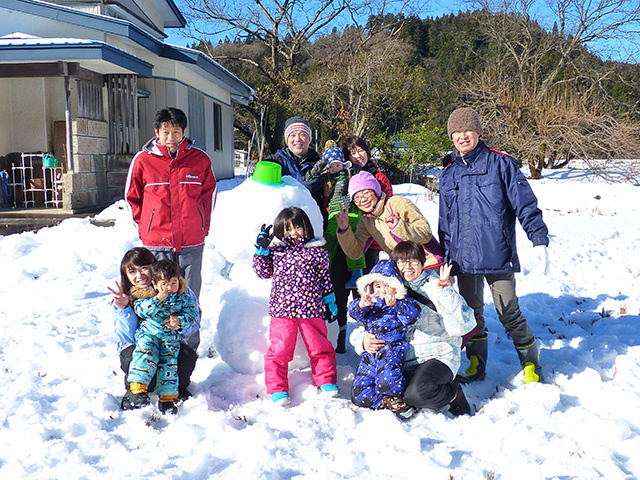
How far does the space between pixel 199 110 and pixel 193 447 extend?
1250 cm

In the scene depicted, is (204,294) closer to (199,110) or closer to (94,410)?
(94,410)

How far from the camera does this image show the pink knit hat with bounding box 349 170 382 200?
134 inches

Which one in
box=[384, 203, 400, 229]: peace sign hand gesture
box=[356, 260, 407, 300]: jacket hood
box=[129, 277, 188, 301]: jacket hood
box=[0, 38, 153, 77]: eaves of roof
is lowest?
box=[129, 277, 188, 301]: jacket hood

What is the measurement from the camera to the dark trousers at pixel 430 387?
2920 mm

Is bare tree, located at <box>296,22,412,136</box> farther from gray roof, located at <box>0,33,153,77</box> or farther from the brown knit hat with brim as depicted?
the brown knit hat with brim

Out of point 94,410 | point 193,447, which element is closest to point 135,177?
point 94,410

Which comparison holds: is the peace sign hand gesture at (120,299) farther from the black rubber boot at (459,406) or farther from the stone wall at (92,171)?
the stone wall at (92,171)

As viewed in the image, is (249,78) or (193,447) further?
(249,78)

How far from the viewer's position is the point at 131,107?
10.8 m

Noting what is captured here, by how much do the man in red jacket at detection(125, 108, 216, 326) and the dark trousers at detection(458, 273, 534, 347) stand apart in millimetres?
1902

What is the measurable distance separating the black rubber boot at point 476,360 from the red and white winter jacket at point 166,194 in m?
2.06

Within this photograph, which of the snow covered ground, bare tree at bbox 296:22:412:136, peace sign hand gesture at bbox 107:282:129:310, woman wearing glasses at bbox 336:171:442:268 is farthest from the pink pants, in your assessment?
bare tree at bbox 296:22:412:136

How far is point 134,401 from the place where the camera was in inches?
114

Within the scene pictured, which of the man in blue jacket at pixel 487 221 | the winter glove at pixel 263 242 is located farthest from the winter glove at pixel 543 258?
the winter glove at pixel 263 242
